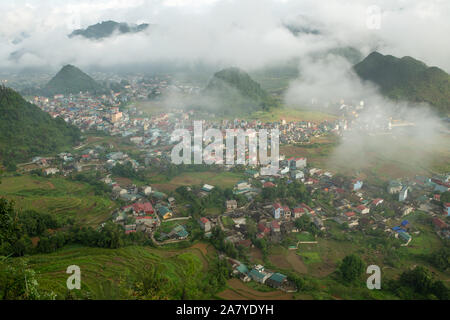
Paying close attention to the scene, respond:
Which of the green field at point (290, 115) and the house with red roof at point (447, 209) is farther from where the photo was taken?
the green field at point (290, 115)

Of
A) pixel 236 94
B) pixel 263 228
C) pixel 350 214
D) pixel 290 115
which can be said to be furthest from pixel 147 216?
pixel 236 94

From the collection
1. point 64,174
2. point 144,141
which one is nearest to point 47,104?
point 144,141

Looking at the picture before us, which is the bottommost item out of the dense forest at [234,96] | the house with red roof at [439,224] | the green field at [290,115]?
the house with red roof at [439,224]

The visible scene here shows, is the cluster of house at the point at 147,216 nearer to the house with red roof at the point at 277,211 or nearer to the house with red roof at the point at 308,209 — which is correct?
the house with red roof at the point at 277,211

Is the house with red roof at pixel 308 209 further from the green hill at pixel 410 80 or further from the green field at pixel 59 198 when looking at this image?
the green hill at pixel 410 80

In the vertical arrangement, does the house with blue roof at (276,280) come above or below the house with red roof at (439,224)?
below

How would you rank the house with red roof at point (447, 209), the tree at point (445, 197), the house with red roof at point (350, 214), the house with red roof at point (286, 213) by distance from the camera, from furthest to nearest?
the tree at point (445, 197) → the house with red roof at point (286, 213) → the house with red roof at point (447, 209) → the house with red roof at point (350, 214)

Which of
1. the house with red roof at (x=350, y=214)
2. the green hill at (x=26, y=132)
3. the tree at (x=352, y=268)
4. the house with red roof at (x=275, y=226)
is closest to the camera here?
the tree at (x=352, y=268)

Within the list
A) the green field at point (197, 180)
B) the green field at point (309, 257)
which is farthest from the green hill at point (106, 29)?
the green field at point (309, 257)

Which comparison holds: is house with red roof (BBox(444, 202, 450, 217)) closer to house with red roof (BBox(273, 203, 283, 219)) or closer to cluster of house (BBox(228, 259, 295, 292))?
house with red roof (BBox(273, 203, 283, 219))
